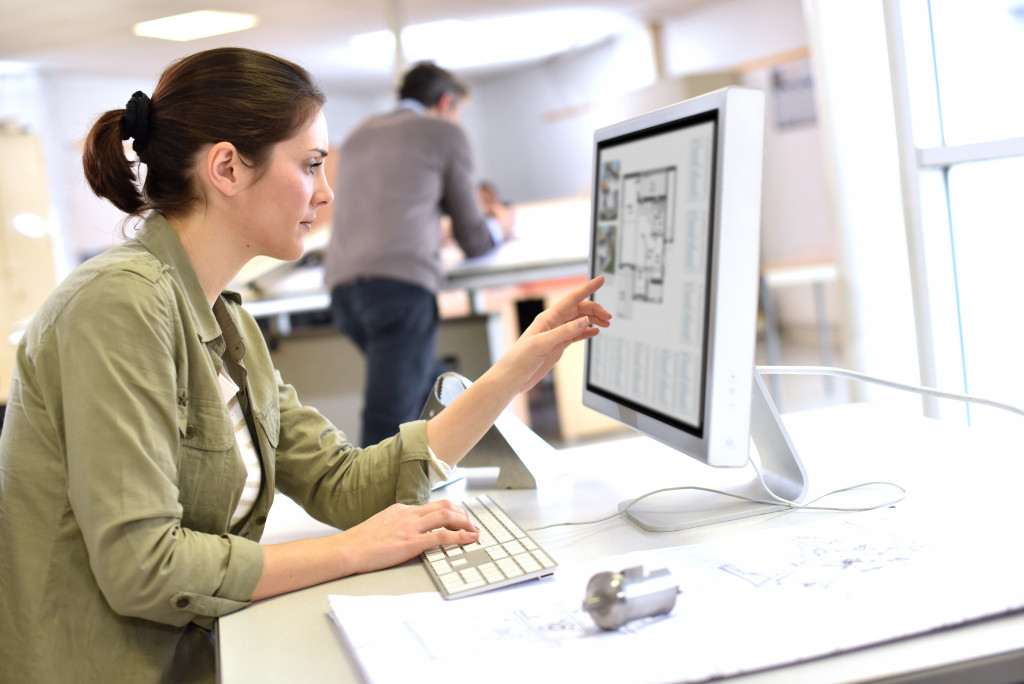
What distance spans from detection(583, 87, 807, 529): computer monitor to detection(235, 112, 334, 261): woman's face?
332 millimetres

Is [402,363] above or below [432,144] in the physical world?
below

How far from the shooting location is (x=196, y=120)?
93 centimetres

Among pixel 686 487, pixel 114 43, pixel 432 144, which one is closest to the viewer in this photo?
pixel 686 487

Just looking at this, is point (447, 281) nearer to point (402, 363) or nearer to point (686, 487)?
point (402, 363)

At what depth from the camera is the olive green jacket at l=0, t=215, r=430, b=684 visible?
2.52 feet

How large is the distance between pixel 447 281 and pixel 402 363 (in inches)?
24.5

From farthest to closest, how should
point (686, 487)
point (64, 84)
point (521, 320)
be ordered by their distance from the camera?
point (64, 84) < point (521, 320) < point (686, 487)

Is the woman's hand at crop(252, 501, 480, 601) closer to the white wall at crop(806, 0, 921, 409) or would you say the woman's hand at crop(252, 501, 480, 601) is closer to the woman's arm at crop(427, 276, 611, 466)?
the woman's arm at crop(427, 276, 611, 466)

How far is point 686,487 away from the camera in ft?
3.41

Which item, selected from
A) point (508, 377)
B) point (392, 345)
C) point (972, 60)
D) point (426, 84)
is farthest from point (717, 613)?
point (426, 84)

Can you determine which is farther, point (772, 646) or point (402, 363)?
point (402, 363)

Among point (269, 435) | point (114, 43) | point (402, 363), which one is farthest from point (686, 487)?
point (114, 43)

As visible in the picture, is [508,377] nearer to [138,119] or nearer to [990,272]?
[138,119]

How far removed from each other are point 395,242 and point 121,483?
1843 millimetres
